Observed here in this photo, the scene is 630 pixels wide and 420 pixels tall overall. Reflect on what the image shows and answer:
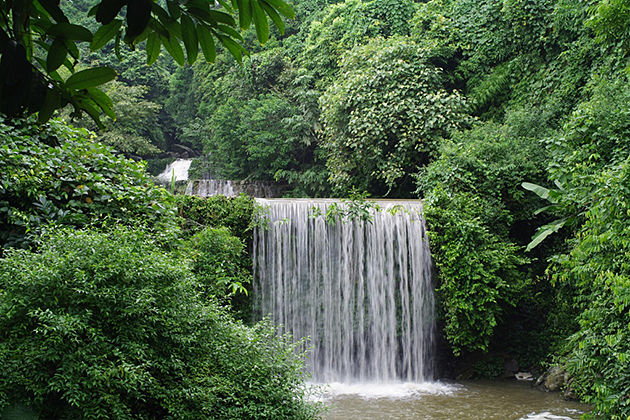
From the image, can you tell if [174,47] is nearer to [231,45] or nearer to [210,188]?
[231,45]

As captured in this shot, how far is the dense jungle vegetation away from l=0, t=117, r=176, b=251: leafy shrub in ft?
0.08

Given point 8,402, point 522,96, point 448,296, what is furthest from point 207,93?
point 8,402

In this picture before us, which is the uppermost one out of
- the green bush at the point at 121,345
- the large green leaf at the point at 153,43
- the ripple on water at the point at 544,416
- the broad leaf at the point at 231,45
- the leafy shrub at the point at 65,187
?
the leafy shrub at the point at 65,187

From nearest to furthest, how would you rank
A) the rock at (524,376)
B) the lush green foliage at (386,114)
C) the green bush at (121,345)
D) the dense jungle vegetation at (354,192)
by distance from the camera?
the green bush at (121,345) < the dense jungle vegetation at (354,192) < the rock at (524,376) < the lush green foliage at (386,114)

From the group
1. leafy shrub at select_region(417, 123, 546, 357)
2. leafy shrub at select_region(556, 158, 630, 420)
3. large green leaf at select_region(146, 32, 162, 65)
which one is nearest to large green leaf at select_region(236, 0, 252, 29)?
large green leaf at select_region(146, 32, 162, 65)

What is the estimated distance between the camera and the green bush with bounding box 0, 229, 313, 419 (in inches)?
137

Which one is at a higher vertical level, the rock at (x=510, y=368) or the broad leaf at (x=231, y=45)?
the broad leaf at (x=231, y=45)

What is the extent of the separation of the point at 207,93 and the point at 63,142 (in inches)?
600

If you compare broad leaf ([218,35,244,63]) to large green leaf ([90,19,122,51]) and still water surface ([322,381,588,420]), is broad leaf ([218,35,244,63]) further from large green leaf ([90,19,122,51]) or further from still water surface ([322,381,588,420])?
still water surface ([322,381,588,420])

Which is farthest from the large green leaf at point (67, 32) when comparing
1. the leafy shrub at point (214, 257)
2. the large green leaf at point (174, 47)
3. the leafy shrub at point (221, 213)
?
the leafy shrub at point (221, 213)

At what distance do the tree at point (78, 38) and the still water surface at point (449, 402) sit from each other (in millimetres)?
6083

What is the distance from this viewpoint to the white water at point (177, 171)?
805 inches

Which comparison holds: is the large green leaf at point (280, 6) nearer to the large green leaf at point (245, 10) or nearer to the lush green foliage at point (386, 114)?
the large green leaf at point (245, 10)

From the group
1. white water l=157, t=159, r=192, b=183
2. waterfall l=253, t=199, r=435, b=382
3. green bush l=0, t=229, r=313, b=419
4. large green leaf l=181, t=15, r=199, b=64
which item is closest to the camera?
large green leaf l=181, t=15, r=199, b=64
